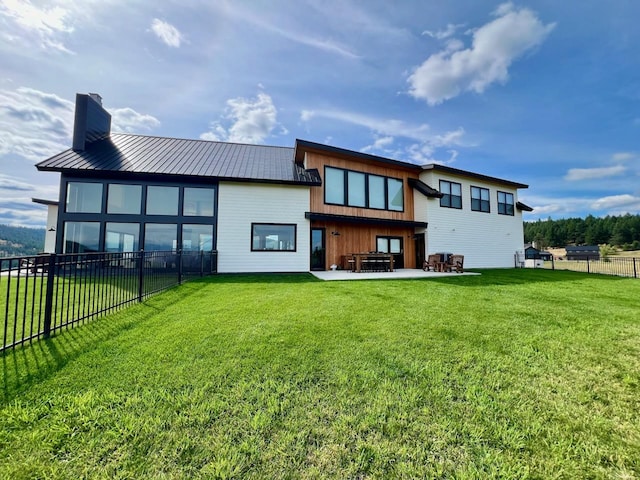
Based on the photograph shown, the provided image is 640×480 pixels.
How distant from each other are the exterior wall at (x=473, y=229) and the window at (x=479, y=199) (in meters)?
0.27

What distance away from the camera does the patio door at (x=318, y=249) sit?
1292 centimetres

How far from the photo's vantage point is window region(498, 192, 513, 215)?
17.5m

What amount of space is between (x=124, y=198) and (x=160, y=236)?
2.18 m

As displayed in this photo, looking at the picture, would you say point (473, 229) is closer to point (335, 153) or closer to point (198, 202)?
point (335, 153)

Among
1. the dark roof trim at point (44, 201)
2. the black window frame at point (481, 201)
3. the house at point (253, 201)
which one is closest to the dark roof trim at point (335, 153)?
the house at point (253, 201)

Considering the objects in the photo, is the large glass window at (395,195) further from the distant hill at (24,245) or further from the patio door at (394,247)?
the distant hill at (24,245)

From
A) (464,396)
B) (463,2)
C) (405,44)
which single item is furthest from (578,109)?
(464,396)

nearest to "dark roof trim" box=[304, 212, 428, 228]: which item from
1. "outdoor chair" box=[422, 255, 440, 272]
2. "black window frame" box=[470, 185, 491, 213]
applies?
"outdoor chair" box=[422, 255, 440, 272]

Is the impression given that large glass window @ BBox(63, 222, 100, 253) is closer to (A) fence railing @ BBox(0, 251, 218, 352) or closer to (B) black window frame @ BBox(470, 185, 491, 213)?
(A) fence railing @ BBox(0, 251, 218, 352)

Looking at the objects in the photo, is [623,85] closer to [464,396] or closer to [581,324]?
[581,324]

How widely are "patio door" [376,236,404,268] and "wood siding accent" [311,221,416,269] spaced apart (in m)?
0.21

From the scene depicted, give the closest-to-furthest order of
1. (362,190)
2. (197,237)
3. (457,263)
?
(197,237), (457,263), (362,190)

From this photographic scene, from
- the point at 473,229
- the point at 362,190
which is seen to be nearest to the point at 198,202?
the point at 362,190

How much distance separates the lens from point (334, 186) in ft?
43.4
